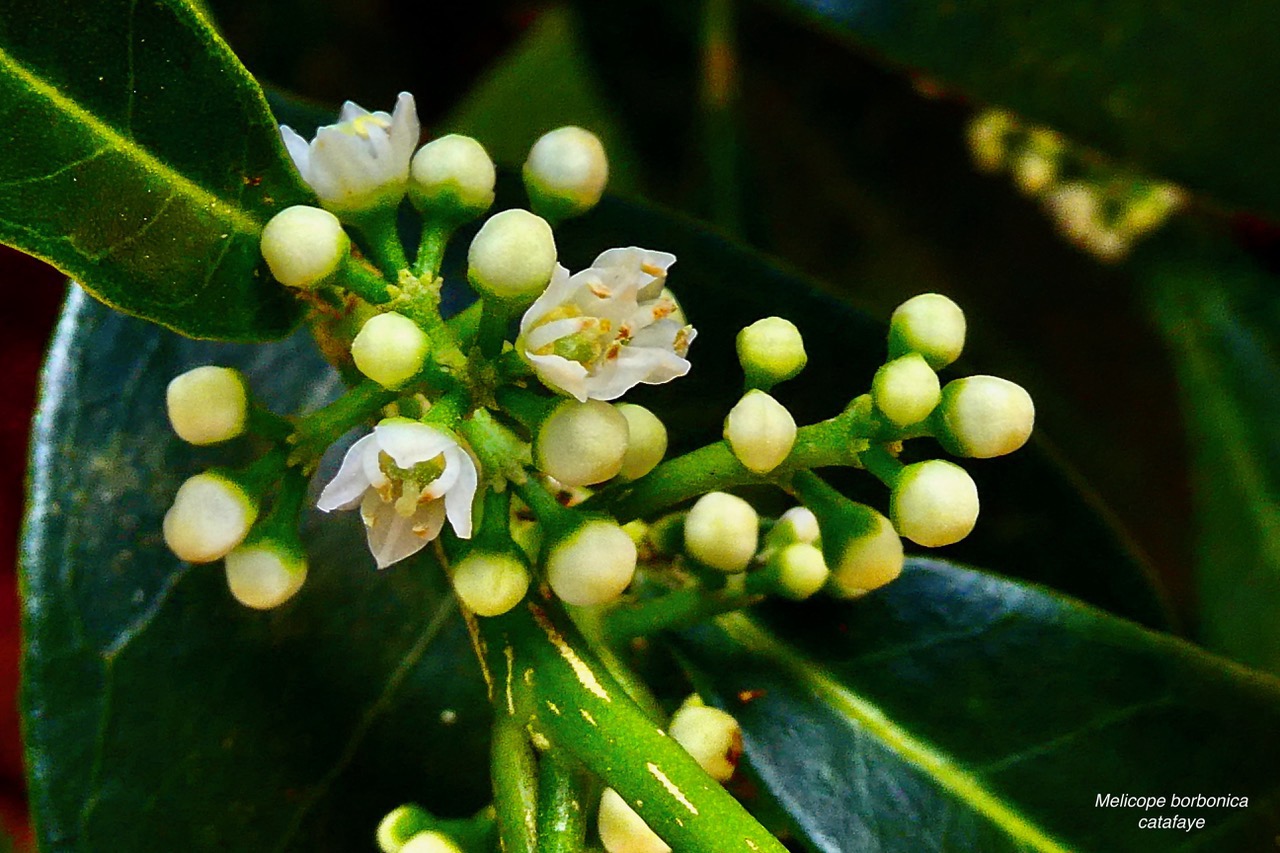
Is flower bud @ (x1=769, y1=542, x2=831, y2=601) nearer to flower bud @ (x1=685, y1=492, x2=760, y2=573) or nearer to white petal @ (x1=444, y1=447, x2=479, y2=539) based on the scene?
flower bud @ (x1=685, y1=492, x2=760, y2=573)

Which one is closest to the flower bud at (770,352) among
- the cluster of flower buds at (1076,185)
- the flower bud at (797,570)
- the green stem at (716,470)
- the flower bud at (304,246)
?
the green stem at (716,470)

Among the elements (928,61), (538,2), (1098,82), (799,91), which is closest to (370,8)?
(538,2)

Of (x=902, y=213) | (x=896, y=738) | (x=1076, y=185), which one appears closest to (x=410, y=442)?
(x=896, y=738)

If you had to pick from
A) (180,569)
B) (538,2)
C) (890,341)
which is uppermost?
(890,341)

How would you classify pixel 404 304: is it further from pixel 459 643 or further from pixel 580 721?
pixel 459 643

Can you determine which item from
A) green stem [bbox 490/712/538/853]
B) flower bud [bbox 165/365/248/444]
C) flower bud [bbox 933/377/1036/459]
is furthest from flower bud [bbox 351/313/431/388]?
flower bud [bbox 933/377/1036/459]

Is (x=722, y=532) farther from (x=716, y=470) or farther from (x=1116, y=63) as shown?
(x=1116, y=63)

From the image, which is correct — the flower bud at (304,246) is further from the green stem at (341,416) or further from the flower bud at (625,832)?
the flower bud at (625,832)
